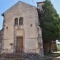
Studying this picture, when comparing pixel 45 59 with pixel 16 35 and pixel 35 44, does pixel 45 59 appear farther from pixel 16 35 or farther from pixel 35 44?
pixel 16 35

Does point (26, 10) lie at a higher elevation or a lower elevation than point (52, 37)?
higher

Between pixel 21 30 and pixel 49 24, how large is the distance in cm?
485

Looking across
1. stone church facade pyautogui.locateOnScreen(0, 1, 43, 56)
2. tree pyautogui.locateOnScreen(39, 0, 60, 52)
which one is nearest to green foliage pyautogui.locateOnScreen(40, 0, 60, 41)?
tree pyautogui.locateOnScreen(39, 0, 60, 52)

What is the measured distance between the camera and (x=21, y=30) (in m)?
25.7

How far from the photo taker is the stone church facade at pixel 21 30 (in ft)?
80.7

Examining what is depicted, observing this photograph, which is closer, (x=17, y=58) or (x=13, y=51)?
(x=17, y=58)

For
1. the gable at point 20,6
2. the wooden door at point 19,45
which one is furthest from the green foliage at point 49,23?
the wooden door at point 19,45

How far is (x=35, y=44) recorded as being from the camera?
24406mm

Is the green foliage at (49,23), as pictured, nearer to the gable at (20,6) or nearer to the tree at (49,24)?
the tree at (49,24)

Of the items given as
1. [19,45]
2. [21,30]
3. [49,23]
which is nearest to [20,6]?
[21,30]

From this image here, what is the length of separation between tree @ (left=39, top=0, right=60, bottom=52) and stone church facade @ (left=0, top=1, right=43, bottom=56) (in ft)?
4.71

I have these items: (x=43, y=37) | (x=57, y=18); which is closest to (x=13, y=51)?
(x=43, y=37)

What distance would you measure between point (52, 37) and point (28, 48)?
4521 mm

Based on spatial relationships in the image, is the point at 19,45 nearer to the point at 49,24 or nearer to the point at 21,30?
the point at 21,30
